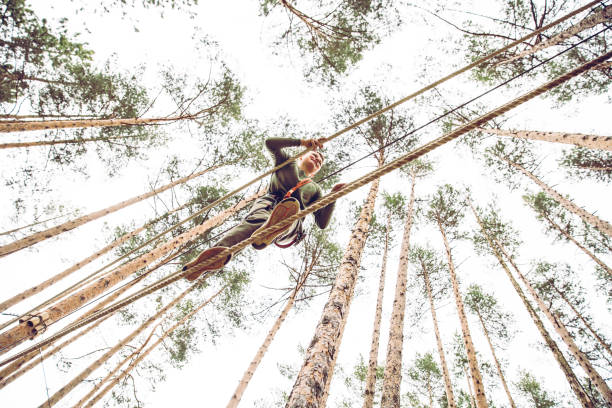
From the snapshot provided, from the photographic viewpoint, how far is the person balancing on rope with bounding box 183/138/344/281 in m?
2.23

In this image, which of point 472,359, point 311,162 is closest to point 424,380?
point 472,359

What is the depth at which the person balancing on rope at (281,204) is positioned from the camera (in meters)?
2.23

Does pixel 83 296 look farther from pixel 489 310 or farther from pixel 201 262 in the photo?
pixel 489 310

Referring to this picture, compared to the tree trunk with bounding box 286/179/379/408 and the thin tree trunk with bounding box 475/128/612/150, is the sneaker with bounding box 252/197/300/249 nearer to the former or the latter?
the tree trunk with bounding box 286/179/379/408

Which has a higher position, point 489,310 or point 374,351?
point 489,310

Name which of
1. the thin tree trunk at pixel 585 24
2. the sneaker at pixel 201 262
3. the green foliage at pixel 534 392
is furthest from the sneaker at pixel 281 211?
the green foliage at pixel 534 392

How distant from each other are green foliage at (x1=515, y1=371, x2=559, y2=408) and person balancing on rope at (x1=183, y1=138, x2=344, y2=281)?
14844 mm

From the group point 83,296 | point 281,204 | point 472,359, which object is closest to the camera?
point 281,204

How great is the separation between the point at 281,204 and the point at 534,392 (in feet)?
52.3

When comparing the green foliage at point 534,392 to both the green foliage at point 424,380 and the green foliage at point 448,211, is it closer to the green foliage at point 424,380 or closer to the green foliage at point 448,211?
the green foliage at point 424,380

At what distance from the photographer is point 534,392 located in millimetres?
11531

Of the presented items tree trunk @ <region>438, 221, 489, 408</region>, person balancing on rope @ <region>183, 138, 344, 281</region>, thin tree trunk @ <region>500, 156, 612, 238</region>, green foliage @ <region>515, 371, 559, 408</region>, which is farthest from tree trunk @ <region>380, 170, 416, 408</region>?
green foliage @ <region>515, 371, 559, 408</region>

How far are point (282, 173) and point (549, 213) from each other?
1202cm

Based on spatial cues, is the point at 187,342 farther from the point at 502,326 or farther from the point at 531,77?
the point at 531,77
